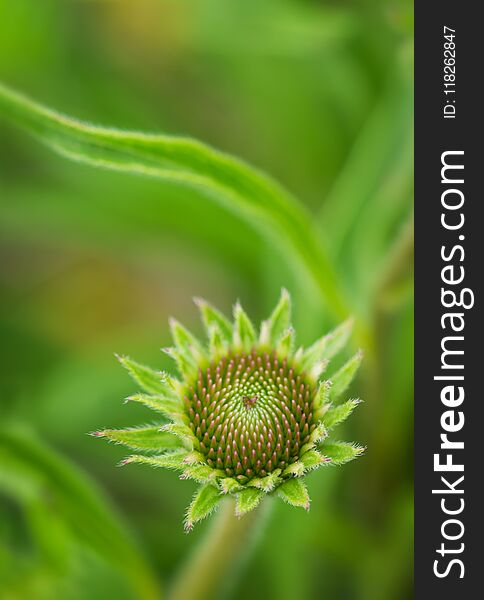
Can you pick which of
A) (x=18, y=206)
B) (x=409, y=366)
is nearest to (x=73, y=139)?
(x=409, y=366)

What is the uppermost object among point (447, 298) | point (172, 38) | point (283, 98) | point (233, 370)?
point (172, 38)

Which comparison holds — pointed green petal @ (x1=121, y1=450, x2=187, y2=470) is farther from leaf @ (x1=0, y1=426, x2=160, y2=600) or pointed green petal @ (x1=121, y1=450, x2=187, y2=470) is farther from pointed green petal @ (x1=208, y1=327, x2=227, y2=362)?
leaf @ (x1=0, y1=426, x2=160, y2=600)

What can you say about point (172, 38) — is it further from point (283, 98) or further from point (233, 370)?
point (233, 370)

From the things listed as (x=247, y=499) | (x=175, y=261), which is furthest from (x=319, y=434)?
(x=175, y=261)

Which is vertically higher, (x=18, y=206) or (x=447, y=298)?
(x=18, y=206)

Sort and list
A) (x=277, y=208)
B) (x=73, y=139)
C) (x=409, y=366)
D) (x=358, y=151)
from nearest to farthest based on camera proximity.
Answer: (x=73, y=139) < (x=277, y=208) < (x=409, y=366) < (x=358, y=151)

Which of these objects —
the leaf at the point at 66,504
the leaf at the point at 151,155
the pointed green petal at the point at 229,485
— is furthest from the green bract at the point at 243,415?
the leaf at the point at 66,504

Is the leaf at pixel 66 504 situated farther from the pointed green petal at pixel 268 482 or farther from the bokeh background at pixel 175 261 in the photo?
the pointed green petal at pixel 268 482
